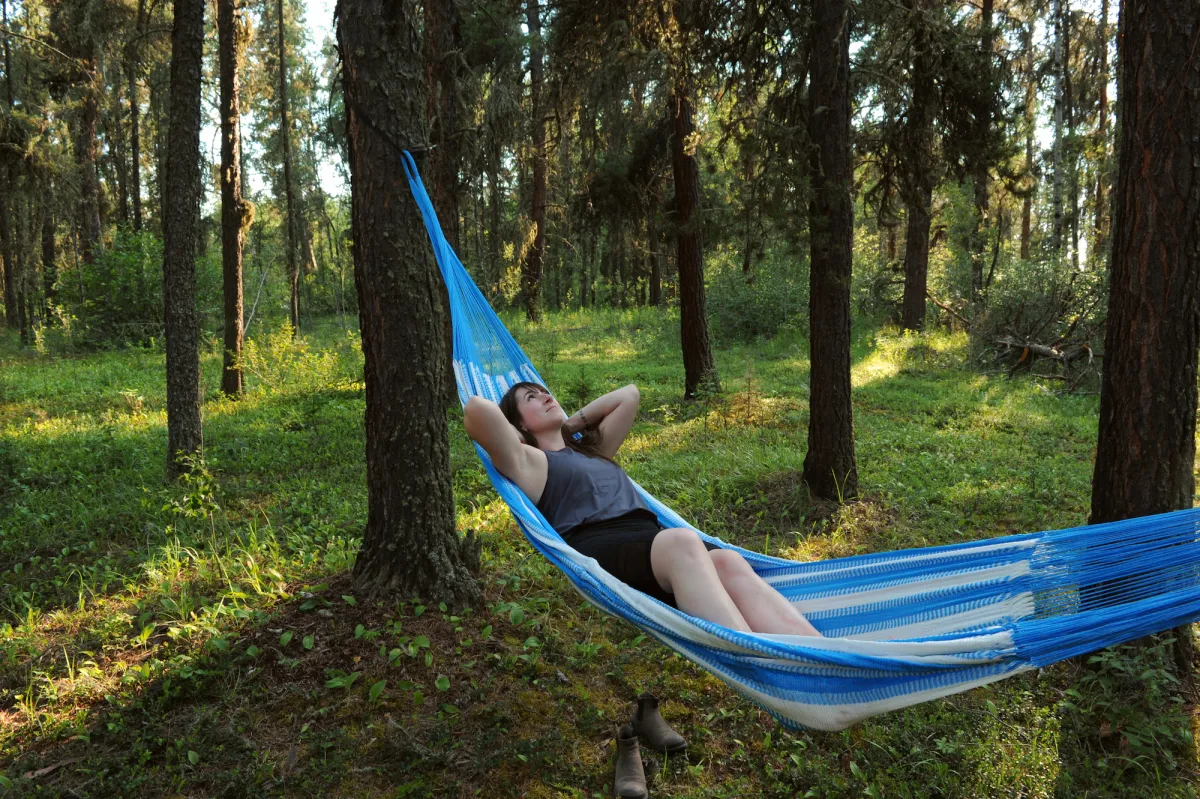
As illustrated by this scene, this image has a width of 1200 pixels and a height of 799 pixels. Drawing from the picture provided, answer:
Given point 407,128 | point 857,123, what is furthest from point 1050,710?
point 857,123

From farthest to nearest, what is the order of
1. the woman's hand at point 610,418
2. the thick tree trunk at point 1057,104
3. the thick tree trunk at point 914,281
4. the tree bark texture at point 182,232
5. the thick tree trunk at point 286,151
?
the thick tree trunk at point 286,151 < the thick tree trunk at point 914,281 < the thick tree trunk at point 1057,104 < the tree bark texture at point 182,232 < the woman's hand at point 610,418

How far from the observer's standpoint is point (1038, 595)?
5.61 feet

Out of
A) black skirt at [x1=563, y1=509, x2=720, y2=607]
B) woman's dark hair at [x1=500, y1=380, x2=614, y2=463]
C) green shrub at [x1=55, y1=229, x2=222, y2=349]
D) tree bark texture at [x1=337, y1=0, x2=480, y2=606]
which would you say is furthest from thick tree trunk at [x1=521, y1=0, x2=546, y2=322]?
green shrub at [x1=55, y1=229, x2=222, y2=349]

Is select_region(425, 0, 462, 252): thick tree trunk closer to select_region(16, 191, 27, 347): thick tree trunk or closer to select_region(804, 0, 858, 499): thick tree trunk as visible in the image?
select_region(804, 0, 858, 499): thick tree trunk

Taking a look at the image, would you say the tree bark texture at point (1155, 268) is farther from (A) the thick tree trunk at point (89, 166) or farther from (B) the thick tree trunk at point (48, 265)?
(B) the thick tree trunk at point (48, 265)

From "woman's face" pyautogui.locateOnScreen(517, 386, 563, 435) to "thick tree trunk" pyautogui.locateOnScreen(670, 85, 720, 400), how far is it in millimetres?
3798

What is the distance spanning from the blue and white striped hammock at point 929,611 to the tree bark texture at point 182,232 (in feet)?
10.3

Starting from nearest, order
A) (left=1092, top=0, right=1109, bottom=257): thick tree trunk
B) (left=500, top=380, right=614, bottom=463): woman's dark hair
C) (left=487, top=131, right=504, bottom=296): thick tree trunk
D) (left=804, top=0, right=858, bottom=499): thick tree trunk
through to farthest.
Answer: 1. (left=500, top=380, right=614, bottom=463): woman's dark hair
2. (left=804, top=0, right=858, bottom=499): thick tree trunk
3. (left=487, top=131, right=504, bottom=296): thick tree trunk
4. (left=1092, top=0, right=1109, bottom=257): thick tree trunk

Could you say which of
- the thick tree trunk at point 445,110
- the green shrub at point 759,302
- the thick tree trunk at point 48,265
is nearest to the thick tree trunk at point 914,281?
the green shrub at point 759,302

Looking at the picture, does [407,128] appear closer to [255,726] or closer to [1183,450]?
[255,726]

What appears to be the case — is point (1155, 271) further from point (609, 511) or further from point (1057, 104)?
point (1057, 104)

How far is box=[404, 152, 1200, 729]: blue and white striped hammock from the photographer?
1436mm

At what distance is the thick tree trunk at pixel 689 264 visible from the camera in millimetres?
6305

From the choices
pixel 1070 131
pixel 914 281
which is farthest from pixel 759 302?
pixel 1070 131
